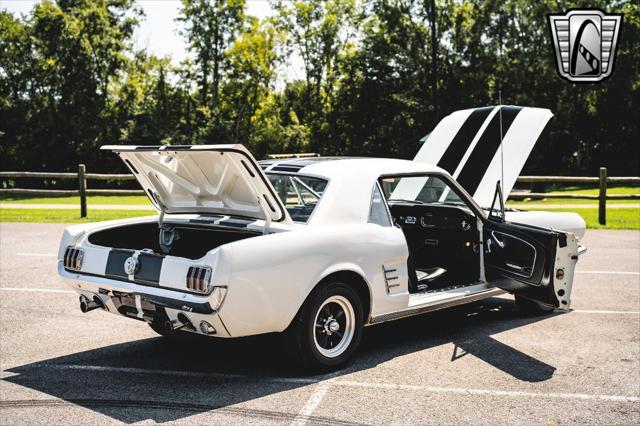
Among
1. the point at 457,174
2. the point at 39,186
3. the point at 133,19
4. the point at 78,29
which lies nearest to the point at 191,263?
the point at 457,174

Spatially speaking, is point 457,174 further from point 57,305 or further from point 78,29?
point 78,29

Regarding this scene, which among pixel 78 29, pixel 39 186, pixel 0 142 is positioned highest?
pixel 78 29

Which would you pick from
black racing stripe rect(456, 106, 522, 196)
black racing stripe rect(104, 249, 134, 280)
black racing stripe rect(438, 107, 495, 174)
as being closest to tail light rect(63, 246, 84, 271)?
black racing stripe rect(104, 249, 134, 280)

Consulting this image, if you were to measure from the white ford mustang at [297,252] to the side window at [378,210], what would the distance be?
1cm

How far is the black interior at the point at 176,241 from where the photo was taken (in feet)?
18.2

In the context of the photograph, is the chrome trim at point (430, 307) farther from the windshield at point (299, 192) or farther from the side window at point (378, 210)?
the windshield at point (299, 192)

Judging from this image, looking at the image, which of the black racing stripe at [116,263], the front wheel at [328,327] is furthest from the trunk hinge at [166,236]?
the front wheel at [328,327]

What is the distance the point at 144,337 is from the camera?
20.0 ft

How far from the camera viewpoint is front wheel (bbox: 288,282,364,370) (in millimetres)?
4773

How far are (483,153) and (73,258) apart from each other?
17.3 feet

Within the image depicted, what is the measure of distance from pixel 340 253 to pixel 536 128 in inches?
181

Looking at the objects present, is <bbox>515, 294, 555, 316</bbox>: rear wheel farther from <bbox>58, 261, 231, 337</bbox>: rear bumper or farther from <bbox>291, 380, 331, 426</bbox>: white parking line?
<bbox>58, 261, 231, 337</bbox>: rear bumper

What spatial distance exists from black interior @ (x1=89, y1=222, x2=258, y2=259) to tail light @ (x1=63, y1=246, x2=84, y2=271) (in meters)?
0.15

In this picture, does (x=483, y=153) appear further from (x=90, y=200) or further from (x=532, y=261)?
(x=90, y=200)
